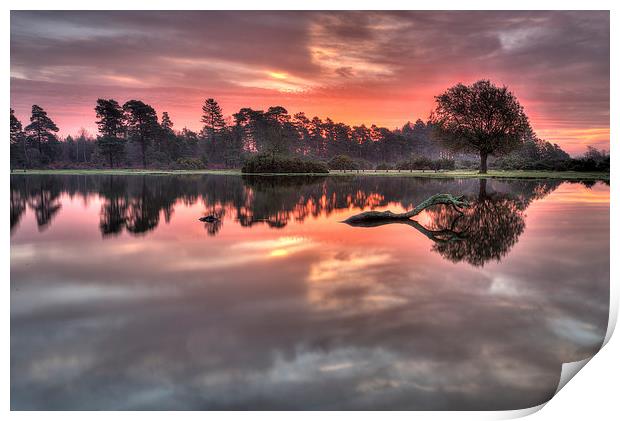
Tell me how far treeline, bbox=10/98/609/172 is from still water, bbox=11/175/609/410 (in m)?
6.05

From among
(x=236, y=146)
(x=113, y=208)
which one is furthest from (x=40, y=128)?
(x=236, y=146)

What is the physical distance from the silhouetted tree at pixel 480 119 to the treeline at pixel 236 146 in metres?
1.84

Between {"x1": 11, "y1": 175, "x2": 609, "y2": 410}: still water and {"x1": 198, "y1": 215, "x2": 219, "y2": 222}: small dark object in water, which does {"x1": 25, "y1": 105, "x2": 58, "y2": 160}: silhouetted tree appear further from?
{"x1": 198, "y1": 215, "x2": 219, "y2": 222}: small dark object in water

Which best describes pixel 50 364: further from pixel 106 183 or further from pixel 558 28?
pixel 106 183

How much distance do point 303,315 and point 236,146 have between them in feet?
110

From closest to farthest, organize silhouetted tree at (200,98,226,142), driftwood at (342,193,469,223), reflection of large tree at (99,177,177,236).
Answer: driftwood at (342,193,469,223) → reflection of large tree at (99,177,177,236) → silhouetted tree at (200,98,226,142)

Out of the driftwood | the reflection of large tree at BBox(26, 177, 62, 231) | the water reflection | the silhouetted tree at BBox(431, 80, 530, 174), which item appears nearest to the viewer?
the water reflection

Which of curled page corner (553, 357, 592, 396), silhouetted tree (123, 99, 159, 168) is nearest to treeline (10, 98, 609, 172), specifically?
silhouetted tree (123, 99, 159, 168)

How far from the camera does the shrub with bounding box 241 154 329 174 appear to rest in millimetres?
41469

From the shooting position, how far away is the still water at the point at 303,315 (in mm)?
5840

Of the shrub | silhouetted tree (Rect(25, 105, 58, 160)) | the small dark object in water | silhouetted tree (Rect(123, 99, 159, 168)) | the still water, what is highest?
silhouetted tree (Rect(123, 99, 159, 168))

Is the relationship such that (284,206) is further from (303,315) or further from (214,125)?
(303,315)

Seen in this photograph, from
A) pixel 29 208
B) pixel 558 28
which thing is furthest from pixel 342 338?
pixel 29 208
